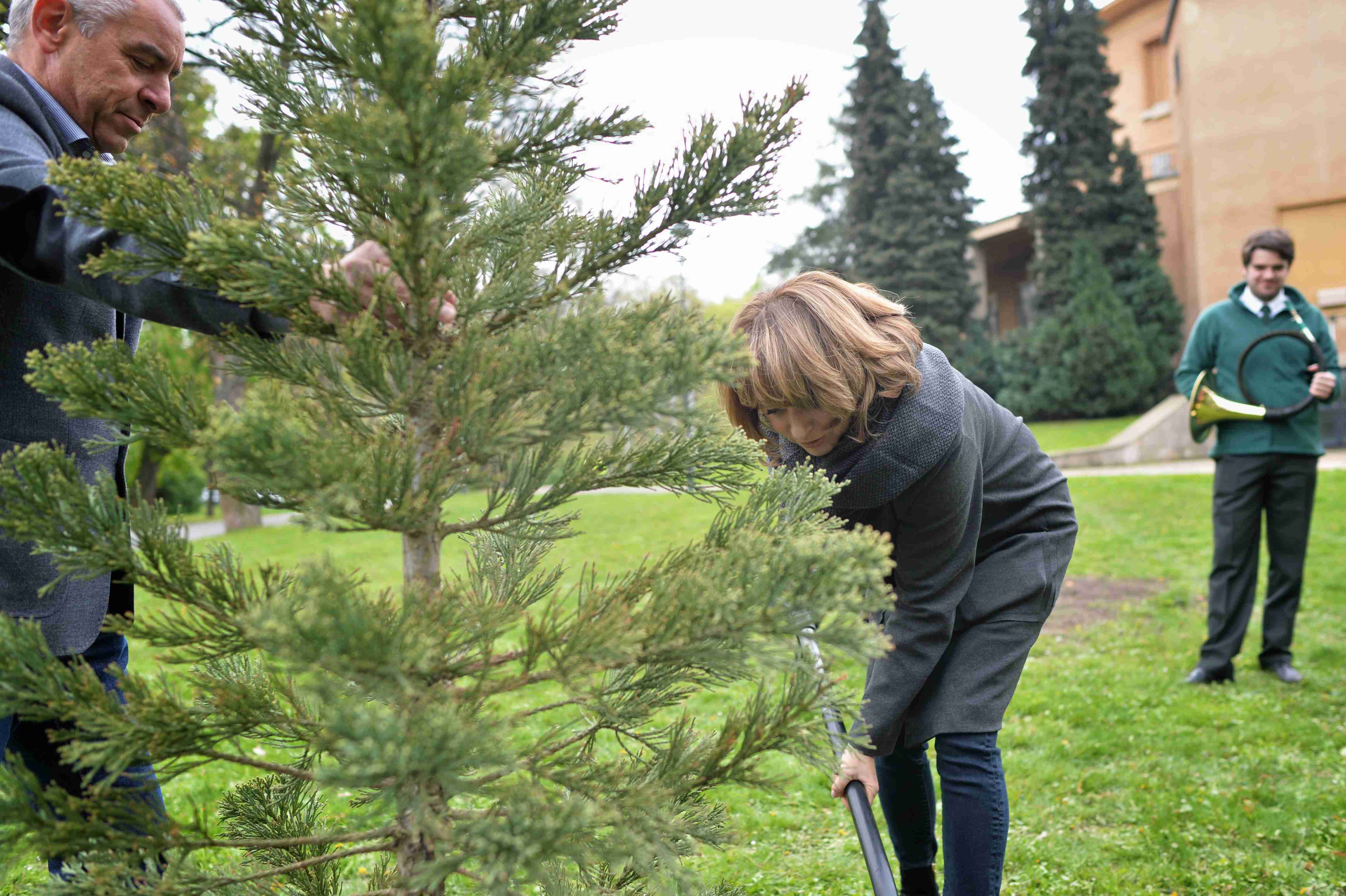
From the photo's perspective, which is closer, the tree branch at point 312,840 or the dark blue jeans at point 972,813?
the tree branch at point 312,840

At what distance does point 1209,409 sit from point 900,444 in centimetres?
408

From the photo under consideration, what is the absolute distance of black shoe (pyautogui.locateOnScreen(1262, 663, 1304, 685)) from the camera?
538 cm

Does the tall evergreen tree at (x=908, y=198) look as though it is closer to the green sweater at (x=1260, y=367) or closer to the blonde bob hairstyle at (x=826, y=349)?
the green sweater at (x=1260, y=367)

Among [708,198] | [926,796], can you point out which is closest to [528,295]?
[708,198]

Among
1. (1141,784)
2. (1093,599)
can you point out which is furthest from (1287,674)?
(1093,599)

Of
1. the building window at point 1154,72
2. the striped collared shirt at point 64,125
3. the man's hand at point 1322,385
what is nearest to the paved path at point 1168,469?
the man's hand at point 1322,385

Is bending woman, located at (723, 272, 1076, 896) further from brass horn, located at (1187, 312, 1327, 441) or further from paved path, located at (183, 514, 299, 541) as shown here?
paved path, located at (183, 514, 299, 541)

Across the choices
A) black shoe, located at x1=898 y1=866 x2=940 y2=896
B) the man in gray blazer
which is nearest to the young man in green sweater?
black shoe, located at x1=898 y1=866 x2=940 y2=896

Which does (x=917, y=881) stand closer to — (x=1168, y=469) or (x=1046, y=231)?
(x=1168, y=469)

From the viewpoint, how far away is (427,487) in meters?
1.44

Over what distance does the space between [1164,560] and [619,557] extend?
5388 mm

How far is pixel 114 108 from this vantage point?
5.94 ft

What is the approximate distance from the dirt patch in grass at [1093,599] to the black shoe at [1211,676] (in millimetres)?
1468

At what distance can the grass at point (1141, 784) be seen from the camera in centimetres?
346
